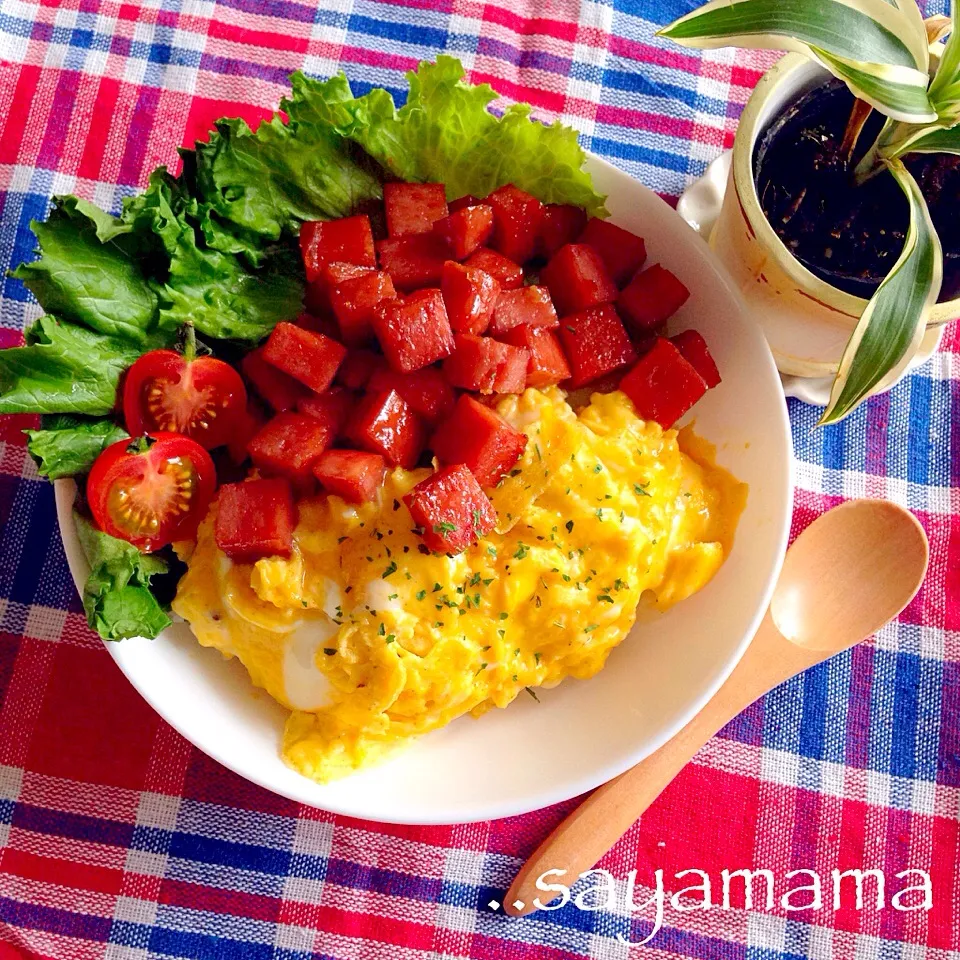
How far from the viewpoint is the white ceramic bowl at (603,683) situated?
2355 mm

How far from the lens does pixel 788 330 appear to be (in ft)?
8.57

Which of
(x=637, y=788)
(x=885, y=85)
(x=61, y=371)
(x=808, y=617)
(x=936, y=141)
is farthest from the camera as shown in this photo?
(x=808, y=617)

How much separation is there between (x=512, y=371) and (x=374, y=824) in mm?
1263

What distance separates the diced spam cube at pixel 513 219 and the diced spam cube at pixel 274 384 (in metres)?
0.60

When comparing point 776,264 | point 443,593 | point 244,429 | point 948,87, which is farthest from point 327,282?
point 948,87

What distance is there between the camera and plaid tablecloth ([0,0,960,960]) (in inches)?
106

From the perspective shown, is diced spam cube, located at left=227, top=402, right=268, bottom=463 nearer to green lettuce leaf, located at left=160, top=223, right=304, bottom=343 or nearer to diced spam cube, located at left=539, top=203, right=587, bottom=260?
green lettuce leaf, located at left=160, top=223, right=304, bottom=343

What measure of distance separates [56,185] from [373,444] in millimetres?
1420

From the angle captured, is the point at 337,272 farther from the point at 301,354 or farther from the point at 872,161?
the point at 872,161

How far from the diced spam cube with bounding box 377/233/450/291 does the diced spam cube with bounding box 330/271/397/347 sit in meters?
0.09

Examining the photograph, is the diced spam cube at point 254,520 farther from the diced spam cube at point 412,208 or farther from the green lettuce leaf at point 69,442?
the diced spam cube at point 412,208

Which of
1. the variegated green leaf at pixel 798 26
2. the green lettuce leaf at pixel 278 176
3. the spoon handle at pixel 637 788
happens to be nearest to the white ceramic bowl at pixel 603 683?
the spoon handle at pixel 637 788

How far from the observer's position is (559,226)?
8.43 feet

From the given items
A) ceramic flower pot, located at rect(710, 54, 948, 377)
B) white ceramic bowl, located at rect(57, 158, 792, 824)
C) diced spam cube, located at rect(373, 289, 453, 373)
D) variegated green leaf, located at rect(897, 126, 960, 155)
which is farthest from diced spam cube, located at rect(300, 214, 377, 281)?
variegated green leaf, located at rect(897, 126, 960, 155)
